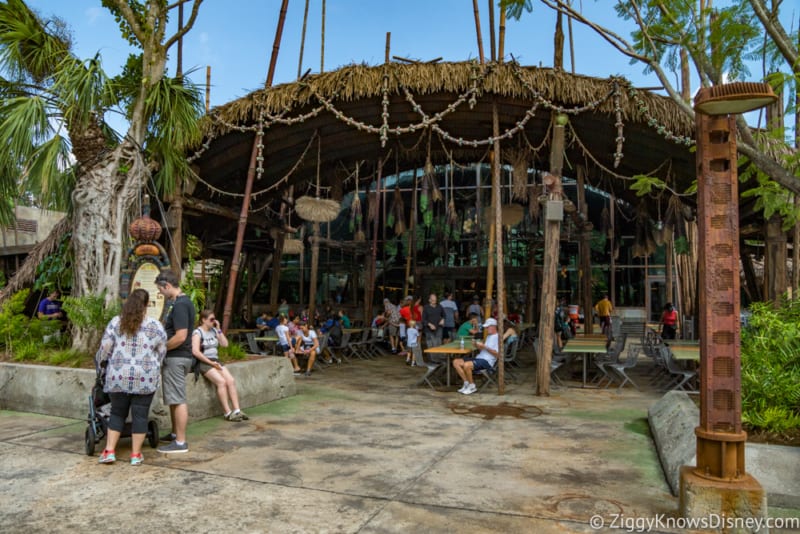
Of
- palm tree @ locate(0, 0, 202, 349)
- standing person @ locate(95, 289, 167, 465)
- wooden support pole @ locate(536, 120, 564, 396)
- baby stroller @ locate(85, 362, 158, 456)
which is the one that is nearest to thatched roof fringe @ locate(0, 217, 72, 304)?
palm tree @ locate(0, 0, 202, 349)

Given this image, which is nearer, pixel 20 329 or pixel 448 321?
pixel 20 329

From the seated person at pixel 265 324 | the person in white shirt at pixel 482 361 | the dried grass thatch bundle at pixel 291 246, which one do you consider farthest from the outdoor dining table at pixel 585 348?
the dried grass thatch bundle at pixel 291 246

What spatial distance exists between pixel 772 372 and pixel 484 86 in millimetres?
5391

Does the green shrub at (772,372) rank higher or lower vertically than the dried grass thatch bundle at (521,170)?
lower

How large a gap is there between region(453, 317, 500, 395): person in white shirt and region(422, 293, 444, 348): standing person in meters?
3.05

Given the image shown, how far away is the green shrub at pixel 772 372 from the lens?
4316 millimetres

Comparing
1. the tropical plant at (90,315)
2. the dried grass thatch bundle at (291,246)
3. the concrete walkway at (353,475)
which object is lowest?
the concrete walkway at (353,475)

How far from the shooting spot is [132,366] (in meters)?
4.38

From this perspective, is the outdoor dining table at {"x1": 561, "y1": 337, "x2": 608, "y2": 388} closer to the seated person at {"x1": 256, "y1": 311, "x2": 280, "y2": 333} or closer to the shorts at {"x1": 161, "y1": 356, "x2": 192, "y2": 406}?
the shorts at {"x1": 161, "y1": 356, "x2": 192, "y2": 406}

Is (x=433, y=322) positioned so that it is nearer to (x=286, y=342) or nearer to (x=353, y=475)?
(x=286, y=342)

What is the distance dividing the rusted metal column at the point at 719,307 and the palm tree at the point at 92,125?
6564mm

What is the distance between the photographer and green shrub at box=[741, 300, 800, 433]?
14.2 feet
